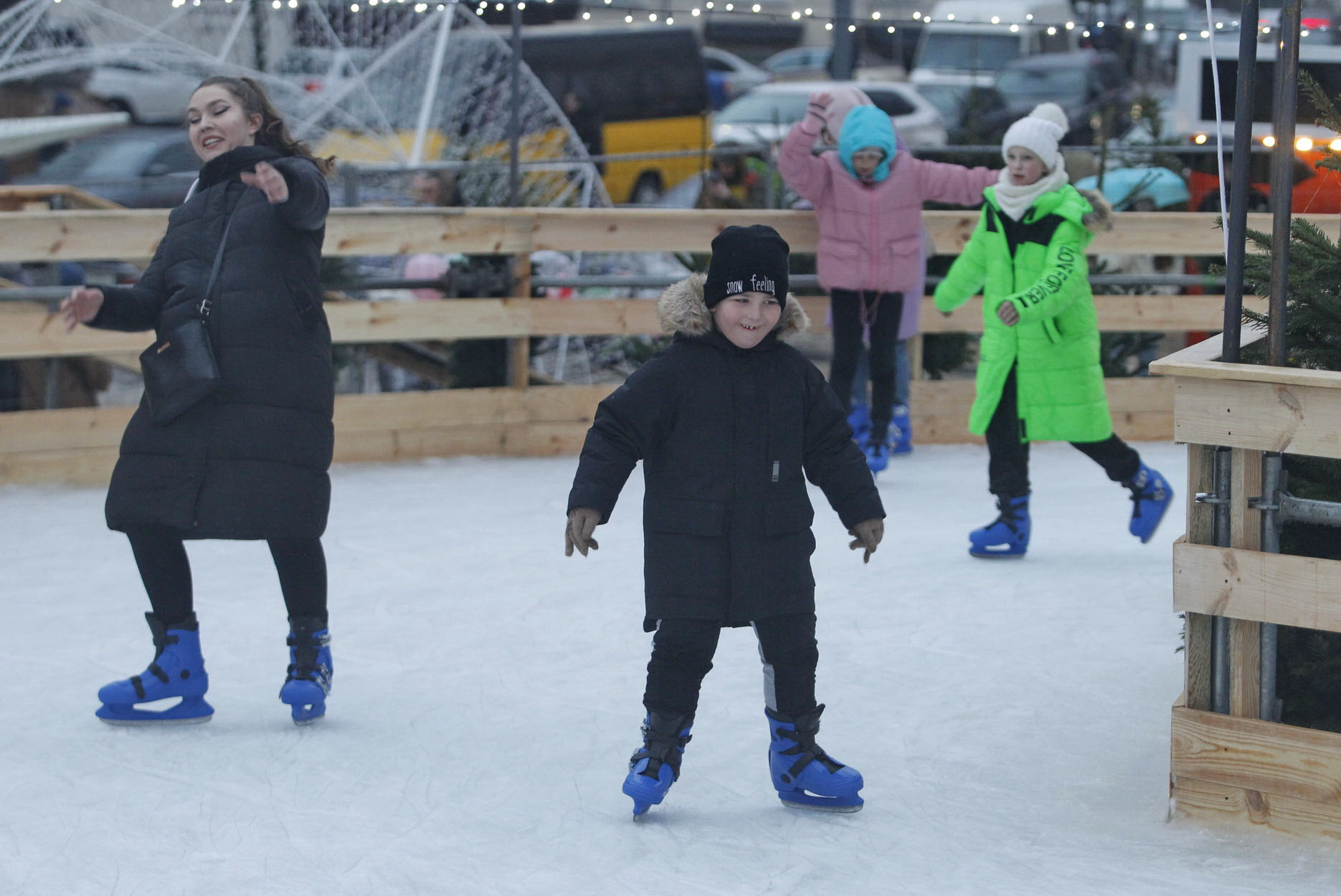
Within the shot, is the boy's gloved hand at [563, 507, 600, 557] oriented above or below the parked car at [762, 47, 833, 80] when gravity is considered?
below

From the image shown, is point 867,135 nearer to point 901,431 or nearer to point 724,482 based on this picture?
point 901,431

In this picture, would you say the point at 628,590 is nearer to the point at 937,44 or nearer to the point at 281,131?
Result: the point at 281,131

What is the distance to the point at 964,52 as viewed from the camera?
20.1 metres

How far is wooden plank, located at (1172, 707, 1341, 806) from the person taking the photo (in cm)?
301

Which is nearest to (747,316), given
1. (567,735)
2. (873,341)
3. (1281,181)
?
(1281,181)

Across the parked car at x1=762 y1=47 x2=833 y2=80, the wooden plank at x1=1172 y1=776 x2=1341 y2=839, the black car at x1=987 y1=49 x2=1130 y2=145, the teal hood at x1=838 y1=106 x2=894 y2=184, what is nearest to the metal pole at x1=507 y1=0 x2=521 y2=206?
the teal hood at x1=838 y1=106 x2=894 y2=184

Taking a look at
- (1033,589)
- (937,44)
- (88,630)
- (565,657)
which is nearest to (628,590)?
(565,657)

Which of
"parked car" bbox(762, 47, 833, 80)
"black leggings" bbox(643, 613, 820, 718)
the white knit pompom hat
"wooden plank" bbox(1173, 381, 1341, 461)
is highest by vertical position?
"parked car" bbox(762, 47, 833, 80)

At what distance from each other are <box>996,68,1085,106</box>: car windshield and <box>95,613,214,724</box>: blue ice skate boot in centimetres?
1562

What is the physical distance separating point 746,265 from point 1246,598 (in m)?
1.06

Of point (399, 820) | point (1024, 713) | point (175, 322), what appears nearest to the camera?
point (399, 820)

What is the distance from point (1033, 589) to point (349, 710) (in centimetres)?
210

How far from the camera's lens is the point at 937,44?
21.0m

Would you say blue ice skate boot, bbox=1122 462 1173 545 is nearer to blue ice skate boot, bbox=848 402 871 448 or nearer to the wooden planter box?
blue ice skate boot, bbox=848 402 871 448
